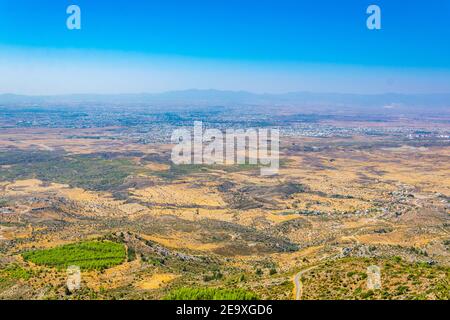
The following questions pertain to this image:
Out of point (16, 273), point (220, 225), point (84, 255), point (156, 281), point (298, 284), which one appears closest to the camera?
point (298, 284)

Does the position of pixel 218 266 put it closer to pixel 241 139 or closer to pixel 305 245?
pixel 305 245

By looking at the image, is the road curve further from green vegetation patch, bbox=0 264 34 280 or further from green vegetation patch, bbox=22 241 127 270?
green vegetation patch, bbox=0 264 34 280

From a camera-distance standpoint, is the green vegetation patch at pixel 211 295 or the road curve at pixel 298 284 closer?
the green vegetation patch at pixel 211 295

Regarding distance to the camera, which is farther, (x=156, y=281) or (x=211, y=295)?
(x=156, y=281)

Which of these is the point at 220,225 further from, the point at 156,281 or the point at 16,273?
the point at 16,273

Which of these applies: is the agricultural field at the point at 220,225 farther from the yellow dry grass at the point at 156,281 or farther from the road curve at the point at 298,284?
the road curve at the point at 298,284

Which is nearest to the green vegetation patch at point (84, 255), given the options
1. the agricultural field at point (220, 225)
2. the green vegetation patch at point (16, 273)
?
the agricultural field at point (220, 225)

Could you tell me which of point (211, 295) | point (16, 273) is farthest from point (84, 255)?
point (211, 295)

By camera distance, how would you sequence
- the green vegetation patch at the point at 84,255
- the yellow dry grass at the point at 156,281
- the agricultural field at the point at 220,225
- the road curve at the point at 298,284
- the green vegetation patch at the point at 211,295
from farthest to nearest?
the green vegetation patch at the point at 84,255 → the yellow dry grass at the point at 156,281 → the agricultural field at the point at 220,225 → the road curve at the point at 298,284 → the green vegetation patch at the point at 211,295

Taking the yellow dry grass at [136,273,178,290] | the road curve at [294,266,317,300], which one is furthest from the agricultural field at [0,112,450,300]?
the road curve at [294,266,317,300]
